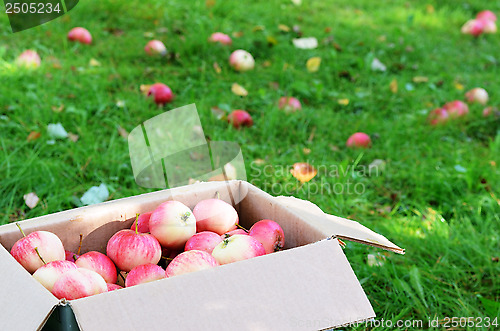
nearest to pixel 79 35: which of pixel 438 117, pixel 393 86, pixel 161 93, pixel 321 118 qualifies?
pixel 161 93

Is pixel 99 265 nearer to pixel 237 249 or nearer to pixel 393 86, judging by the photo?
pixel 237 249

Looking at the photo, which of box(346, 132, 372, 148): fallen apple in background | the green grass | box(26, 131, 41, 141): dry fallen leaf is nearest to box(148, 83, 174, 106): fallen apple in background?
the green grass

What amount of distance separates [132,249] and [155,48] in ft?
7.36

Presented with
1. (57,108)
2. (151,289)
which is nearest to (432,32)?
(57,108)

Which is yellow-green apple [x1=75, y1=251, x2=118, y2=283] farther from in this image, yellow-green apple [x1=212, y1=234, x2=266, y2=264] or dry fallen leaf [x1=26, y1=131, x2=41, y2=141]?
dry fallen leaf [x1=26, y1=131, x2=41, y2=141]

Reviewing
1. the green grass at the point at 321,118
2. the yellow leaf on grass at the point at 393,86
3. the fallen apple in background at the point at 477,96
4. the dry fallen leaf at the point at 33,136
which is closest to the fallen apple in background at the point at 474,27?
the green grass at the point at 321,118

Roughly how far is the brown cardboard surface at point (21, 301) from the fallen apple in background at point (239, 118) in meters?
1.82

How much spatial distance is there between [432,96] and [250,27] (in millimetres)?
1366

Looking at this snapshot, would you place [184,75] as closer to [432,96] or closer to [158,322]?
[432,96]

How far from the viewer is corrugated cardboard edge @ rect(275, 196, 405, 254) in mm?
1204

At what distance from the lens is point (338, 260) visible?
3.73 ft

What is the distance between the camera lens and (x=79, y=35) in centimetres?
334

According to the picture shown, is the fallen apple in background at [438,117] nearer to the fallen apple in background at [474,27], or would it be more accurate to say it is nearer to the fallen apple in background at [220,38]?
the fallen apple in background at [220,38]

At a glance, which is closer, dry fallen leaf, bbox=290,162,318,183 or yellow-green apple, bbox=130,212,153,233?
yellow-green apple, bbox=130,212,153,233
